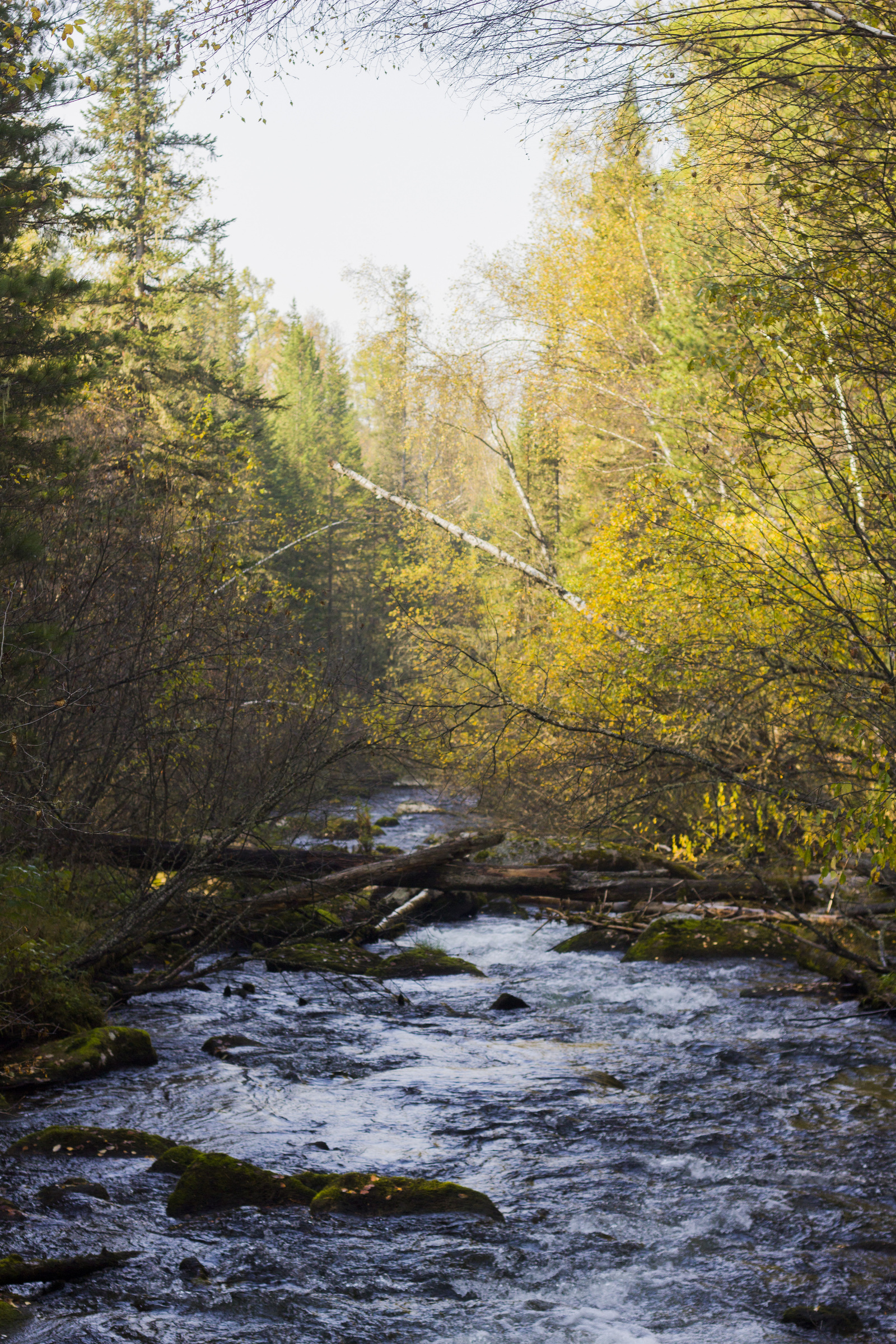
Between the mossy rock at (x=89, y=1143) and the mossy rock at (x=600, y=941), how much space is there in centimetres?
668

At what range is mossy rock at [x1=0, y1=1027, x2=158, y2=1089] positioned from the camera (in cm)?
709

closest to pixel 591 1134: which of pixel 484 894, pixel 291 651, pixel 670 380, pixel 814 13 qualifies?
pixel 291 651

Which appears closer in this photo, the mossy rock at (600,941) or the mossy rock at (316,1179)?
the mossy rock at (316,1179)

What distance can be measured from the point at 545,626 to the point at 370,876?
7.39 meters

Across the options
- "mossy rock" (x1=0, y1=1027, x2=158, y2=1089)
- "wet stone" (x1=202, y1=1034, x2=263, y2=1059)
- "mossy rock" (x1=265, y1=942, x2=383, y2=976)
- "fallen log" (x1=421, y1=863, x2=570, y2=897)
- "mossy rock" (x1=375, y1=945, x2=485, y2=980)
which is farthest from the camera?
"fallen log" (x1=421, y1=863, x2=570, y2=897)

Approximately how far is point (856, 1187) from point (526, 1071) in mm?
→ 2820

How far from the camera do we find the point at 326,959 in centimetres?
1079

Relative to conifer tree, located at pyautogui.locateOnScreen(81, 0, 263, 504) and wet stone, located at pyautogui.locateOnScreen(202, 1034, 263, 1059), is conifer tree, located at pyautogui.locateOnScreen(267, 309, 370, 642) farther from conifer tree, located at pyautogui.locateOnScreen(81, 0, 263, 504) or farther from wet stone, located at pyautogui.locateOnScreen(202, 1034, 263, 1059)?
wet stone, located at pyautogui.locateOnScreen(202, 1034, 263, 1059)

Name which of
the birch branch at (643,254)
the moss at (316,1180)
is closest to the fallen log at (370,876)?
the moss at (316,1180)

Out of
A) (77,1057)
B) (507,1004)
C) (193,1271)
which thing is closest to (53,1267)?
(193,1271)

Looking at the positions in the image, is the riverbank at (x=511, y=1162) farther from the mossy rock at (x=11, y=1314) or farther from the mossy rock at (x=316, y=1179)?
the mossy rock at (x=316, y=1179)

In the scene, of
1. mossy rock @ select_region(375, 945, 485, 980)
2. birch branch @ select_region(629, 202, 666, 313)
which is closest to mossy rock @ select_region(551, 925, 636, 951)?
mossy rock @ select_region(375, 945, 485, 980)

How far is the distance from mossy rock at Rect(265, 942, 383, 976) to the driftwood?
5327 mm

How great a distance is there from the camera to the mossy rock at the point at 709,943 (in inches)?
442
